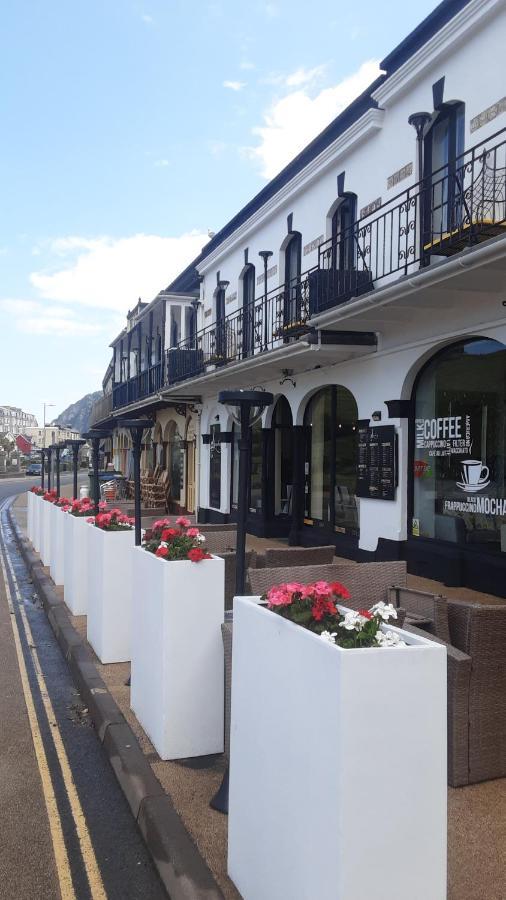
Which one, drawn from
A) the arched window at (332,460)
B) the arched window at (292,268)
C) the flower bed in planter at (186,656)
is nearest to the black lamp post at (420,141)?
the arched window at (292,268)

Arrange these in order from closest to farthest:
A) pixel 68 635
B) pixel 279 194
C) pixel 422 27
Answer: pixel 68 635, pixel 422 27, pixel 279 194

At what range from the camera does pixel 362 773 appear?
234cm

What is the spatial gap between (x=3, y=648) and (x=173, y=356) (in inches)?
466

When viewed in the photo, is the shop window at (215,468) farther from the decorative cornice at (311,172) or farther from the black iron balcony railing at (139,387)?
the decorative cornice at (311,172)

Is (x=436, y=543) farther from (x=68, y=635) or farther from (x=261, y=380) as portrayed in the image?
(x=261, y=380)

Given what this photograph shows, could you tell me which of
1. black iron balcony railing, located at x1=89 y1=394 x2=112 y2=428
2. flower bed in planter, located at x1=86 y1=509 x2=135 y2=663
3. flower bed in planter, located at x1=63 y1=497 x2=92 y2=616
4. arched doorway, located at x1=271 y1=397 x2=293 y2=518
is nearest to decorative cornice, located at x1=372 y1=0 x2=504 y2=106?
arched doorway, located at x1=271 y1=397 x2=293 y2=518

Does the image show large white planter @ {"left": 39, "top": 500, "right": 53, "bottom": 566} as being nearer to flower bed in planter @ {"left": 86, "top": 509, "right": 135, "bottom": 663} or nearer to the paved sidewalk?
flower bed in planter @ {"left": 86, "top": 509, "right": 135, "bottom": 663}

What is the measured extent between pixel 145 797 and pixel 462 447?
243 inches

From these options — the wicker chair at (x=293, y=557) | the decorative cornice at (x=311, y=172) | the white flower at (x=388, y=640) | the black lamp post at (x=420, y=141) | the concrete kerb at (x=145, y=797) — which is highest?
the decorative cornice at (x=311, y=172)

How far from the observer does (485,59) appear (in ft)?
27.0

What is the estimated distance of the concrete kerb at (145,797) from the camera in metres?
3.12

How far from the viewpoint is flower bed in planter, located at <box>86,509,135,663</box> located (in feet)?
21.1

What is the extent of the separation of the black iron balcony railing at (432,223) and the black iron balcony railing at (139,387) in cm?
986

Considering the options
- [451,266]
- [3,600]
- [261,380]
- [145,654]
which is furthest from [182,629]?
[261,380]
